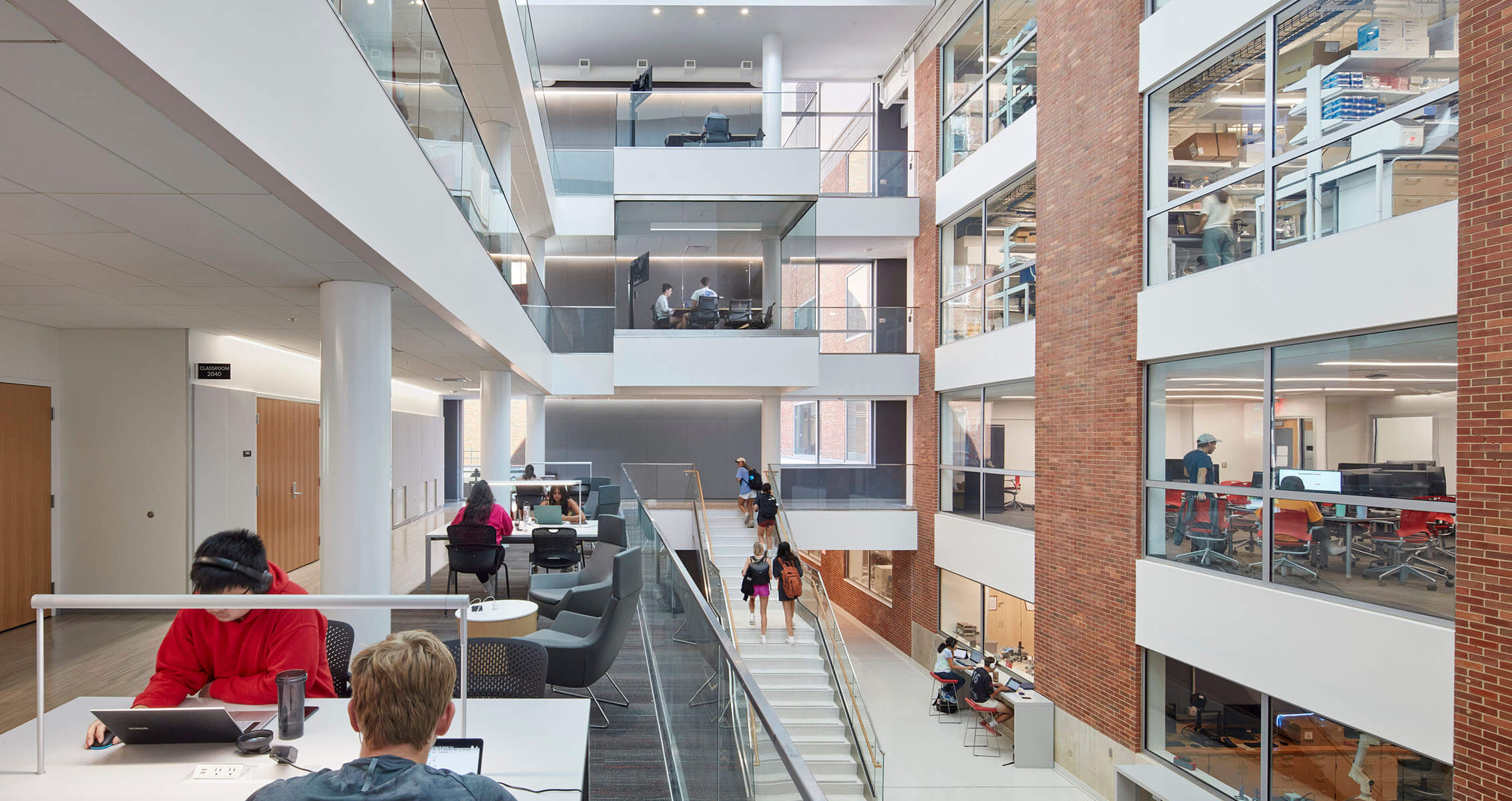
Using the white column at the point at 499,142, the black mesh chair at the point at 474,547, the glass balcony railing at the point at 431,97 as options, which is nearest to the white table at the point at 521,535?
the black mesh chair at the point at 474,547

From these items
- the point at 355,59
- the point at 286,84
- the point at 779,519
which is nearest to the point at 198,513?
the point at 355,59

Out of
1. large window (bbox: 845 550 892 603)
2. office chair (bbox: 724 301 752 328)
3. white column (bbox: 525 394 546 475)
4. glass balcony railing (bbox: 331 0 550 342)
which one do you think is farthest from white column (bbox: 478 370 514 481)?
large window (bbox: 845 550 892 603)

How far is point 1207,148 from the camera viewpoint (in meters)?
8.48

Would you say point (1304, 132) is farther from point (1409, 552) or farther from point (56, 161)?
point (56, 161)

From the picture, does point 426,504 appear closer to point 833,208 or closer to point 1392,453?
point 833,208

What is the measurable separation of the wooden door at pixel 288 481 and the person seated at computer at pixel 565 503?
323 centimetres

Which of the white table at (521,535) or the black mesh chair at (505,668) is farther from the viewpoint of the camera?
the white table at (521,535)

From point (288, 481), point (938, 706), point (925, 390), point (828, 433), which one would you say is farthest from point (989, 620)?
point (288, 481)

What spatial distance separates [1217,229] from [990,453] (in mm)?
6461

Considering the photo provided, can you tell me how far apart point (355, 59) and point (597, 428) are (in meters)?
17.5

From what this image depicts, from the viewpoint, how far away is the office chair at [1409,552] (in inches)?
231

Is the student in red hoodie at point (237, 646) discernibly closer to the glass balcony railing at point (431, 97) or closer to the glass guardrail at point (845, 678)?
the glass balcony railing at point (431, 97)

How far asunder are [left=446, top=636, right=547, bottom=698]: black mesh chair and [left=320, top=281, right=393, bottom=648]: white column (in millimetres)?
1730

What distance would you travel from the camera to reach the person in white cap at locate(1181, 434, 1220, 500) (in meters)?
8.28
